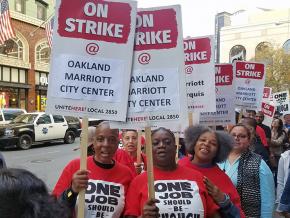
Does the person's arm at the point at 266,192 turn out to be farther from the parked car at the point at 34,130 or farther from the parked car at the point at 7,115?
the parked car at the point at 7,115

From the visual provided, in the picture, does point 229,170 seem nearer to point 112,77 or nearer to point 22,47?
point 112,77

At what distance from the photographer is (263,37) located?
58.1m

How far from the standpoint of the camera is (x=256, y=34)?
5850 centimetres

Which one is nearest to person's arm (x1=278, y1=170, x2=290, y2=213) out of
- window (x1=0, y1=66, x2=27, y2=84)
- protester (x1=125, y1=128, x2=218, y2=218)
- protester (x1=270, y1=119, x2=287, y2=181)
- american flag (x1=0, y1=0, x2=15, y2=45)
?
protester (x1=125, y1=128, x2=218, y2=218)

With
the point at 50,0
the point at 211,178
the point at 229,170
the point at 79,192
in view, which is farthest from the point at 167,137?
the point at 50,0

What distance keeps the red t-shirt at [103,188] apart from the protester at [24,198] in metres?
1.70

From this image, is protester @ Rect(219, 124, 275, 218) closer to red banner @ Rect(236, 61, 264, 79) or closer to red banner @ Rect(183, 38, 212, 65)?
red banner @ Rect(183, 38, 212, 65)

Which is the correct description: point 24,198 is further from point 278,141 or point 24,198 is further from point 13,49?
point 13,49

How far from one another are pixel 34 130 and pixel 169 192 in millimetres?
17343

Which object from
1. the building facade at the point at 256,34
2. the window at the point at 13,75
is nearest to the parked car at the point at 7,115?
the window at the point at 13,75

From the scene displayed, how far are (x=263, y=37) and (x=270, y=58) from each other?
55.9 ft

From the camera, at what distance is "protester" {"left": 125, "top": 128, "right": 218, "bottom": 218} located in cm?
317

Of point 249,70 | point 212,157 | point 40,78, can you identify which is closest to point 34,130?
point 249,70

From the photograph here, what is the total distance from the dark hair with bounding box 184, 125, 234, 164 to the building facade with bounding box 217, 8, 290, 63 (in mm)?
52261
